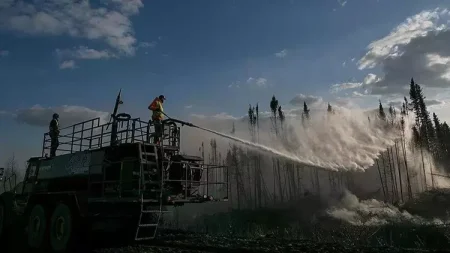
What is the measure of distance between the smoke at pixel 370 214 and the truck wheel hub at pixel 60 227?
38.9 m

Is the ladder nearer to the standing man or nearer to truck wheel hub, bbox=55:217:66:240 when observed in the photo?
truck wheel hub, bbox=55:217:66:240

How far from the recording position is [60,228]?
12391 millimetres

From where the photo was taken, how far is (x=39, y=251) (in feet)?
41.8

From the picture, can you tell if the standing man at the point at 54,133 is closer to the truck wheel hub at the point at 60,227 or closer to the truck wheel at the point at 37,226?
the truck wheel at the point at 37,226

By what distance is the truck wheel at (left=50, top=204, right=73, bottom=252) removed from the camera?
1189 centimetres

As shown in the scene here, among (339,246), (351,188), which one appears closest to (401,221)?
(351,188)

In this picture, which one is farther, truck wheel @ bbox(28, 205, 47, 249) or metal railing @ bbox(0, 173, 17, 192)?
metal railing @ bbox(0, 173, 17, 192)

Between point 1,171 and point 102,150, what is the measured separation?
8211mm

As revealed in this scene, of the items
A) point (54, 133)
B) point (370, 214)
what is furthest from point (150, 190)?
point (370, 214)

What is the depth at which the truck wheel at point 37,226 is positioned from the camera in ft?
42.4

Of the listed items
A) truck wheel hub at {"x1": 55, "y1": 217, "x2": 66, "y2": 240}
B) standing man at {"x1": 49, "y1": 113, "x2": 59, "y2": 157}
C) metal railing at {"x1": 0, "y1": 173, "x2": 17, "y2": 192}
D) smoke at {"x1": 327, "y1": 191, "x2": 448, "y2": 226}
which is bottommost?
smoke at {"x1": 327, "y1": 191, "x2": 448, "y2": 226}

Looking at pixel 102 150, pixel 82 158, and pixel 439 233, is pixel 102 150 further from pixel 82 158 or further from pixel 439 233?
pixel 439 233

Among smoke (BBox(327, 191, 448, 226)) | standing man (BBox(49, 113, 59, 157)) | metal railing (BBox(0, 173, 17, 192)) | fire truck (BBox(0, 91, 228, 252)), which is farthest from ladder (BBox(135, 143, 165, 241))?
smoke (BBox(327, 191, 448, 226))

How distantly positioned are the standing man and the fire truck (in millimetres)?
1062
